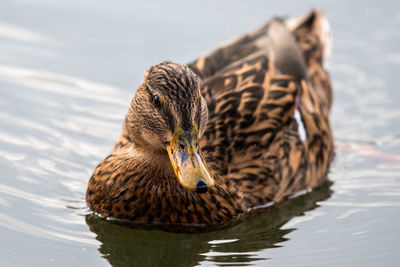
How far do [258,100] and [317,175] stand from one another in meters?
1.09

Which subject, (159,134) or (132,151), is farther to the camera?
(132,151)

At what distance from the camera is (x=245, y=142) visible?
7336mm

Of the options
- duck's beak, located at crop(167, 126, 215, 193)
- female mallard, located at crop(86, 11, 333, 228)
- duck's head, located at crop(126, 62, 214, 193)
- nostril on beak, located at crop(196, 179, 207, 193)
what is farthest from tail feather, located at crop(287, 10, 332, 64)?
nostril on beak, located at crop(196, 179, 207, 193)

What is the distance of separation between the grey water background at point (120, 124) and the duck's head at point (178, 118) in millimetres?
892

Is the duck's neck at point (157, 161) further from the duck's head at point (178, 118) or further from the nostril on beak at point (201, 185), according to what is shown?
the nostril on beak at point (201, 185)

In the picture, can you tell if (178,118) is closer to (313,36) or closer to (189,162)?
(189,162)

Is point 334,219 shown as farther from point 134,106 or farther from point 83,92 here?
point 83,92

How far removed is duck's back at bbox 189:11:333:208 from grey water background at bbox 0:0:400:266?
0.95ft

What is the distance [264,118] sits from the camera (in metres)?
7.50

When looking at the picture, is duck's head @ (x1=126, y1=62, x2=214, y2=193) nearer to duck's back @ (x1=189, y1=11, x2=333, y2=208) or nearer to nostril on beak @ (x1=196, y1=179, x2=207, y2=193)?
nostril on beak @ (x1=196, y1=179, x2=207, y2=193)

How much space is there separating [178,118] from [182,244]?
1222 millimetres

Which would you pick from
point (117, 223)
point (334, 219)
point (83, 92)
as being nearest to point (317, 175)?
point (334, 219)

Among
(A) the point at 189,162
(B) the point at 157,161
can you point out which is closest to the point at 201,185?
(A) the point at 189,162

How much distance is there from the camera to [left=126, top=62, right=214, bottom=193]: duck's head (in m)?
5.84
